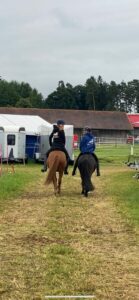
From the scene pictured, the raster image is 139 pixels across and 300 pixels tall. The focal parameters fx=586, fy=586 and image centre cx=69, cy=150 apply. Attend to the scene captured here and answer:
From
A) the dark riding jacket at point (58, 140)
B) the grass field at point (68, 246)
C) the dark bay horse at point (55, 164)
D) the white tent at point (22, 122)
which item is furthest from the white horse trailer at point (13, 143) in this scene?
the grass field at point (68, 246)

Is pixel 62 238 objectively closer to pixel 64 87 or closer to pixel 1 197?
pixel 1 197

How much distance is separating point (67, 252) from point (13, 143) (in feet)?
97.4

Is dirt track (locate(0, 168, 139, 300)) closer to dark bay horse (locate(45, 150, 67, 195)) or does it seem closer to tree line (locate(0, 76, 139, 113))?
dark bay horse (locate(45, 150, 67, 195))

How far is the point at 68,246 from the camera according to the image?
836 centimetres

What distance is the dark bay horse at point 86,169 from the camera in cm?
1564

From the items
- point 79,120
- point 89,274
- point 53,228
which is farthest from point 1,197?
point 79,120

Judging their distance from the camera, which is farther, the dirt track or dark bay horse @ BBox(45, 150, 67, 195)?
dark bay horse @ BBox(45, 150, 67, 195)

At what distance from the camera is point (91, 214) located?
11.8 meters

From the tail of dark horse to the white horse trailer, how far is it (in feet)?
68.2

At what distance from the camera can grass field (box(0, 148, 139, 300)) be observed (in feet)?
20.2

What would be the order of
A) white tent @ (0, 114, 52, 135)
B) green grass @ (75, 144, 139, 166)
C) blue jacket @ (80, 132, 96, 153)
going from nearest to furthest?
blue jacket @ (80, 132, 96, 153) < green grass @ (75, 144, 139, 166) < white tent @ (0, 114, 52, 135)

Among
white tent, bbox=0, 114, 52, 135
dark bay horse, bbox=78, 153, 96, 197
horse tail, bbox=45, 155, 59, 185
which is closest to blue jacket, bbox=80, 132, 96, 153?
dark bay horse, bbox=78, 153, 96, 197

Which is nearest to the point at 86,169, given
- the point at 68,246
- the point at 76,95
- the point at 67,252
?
the point at 68,246

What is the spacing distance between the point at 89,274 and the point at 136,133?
101 metres
